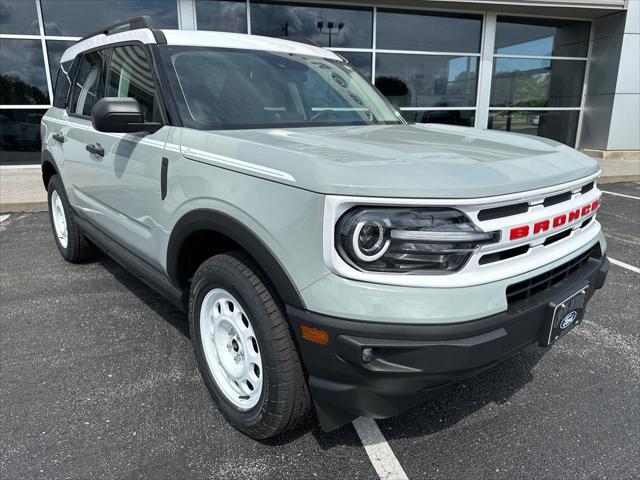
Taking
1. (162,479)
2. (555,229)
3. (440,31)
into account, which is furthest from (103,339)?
(440,31)

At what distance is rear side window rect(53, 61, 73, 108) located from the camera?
4.35m

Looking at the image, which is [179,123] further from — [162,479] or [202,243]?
[162,479]

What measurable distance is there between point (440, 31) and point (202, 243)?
1180 cm

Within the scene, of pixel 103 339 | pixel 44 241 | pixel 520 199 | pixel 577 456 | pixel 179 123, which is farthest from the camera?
pixel 44 241

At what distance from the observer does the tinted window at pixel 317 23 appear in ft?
35.8

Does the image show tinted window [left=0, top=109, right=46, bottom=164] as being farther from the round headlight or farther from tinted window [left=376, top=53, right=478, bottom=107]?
the round headlight

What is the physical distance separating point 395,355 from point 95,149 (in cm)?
267

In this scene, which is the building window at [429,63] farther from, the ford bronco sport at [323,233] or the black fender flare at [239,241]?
the black fender flare at [239,241]

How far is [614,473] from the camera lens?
2.12 meters

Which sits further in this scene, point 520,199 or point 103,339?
point 103,339

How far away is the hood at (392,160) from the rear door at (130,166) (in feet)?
1.31

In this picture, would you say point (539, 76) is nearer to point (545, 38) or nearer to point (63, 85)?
point (545, 38)

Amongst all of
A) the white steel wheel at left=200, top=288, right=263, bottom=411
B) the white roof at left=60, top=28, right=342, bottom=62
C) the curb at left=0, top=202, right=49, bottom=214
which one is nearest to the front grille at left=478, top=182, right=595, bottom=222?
the white steel wheel at left=200, top=288, right=263, bottom=411

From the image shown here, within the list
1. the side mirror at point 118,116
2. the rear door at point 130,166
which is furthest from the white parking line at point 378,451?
the side mirror at point 118,116
